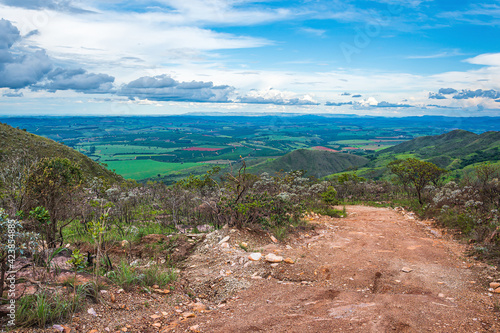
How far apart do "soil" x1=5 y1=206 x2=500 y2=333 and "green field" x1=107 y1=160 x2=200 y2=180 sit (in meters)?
119

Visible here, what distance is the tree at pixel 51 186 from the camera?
859 centimetres

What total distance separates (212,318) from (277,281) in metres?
2.51

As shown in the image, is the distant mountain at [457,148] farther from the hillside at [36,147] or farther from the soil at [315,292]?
the soil at [315,292]

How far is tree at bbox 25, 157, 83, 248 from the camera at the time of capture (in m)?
8.59

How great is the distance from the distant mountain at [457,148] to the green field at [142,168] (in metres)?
114

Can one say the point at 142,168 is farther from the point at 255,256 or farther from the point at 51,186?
the point at 255,256

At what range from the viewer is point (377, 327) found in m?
5.27

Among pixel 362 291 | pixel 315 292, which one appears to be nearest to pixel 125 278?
pixel 315 292

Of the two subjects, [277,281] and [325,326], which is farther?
[277,281]

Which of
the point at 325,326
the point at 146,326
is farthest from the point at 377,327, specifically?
the point at 146,326

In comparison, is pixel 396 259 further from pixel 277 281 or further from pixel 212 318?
pixel 212 318

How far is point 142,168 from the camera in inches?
5531

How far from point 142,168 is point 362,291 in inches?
5692

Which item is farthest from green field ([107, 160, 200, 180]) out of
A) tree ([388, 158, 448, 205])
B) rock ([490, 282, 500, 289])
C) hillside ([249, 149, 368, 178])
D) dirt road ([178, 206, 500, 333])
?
rock ([490, 282, 500, 289])
